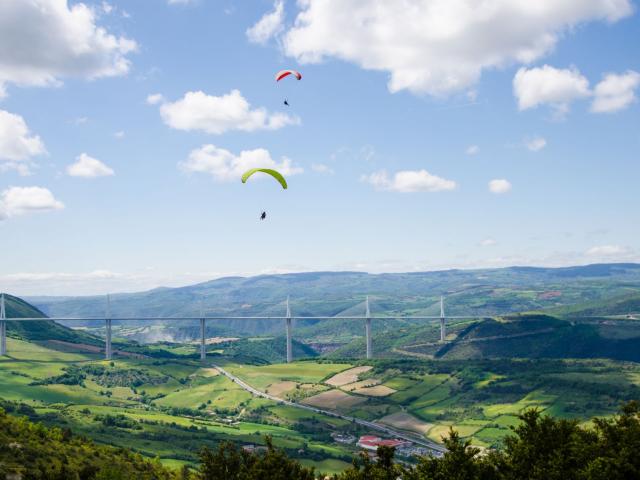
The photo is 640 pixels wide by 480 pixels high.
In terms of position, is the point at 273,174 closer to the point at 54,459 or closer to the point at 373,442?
the point at 54,459

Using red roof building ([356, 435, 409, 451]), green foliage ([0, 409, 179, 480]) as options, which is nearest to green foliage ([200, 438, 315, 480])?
green foliage ([0, 409, 179, 480])

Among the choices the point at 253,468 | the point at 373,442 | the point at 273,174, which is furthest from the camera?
the point at 373,442

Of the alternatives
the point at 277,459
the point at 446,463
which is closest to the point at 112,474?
the point at 277,459

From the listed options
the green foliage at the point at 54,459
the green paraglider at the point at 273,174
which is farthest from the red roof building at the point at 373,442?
the green paraglider at the point at 273,174

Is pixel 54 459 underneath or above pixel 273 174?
underneath

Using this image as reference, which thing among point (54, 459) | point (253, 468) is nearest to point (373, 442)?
point (54, 459)

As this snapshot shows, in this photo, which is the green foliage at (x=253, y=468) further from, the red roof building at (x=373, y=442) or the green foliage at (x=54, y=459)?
the red roof building at (x=373, y=442)

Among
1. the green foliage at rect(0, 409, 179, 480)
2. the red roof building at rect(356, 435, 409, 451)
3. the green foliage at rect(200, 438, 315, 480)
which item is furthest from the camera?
the red roof building at rect(356, 435, 409, 451)

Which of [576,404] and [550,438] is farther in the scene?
[576,404]

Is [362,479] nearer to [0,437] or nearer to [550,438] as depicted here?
[550,438]

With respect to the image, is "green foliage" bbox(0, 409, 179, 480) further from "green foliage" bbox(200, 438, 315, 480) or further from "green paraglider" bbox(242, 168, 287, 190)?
"green paraglider" bbox(242, 168, 287, 190)

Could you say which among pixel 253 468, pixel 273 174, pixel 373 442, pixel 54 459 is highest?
pixel 273 174
